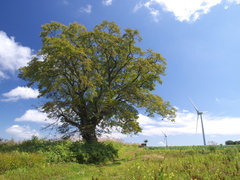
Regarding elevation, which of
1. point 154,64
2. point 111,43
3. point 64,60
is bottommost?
point 64,60

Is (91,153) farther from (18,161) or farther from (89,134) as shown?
(18,161)

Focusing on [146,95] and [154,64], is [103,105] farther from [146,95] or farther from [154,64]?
[154,64]

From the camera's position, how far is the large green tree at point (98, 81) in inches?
847

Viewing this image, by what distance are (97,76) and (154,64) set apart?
25.3ft

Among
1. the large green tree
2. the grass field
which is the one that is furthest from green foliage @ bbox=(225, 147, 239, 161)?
the large green tree

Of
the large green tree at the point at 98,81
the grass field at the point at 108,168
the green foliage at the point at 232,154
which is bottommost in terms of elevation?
the grass field at the point at 108,168

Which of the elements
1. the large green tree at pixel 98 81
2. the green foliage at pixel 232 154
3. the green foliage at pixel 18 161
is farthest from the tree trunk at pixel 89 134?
the green foliage at pixel 232 154

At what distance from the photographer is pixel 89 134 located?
931 inches

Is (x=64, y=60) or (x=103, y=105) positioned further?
(x=103, y=105)

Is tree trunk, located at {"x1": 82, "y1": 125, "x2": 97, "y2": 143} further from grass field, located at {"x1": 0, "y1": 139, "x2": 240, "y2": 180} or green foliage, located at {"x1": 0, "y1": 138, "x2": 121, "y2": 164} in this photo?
grass field, located at {"x1": 0, "y1": 139, "x2": 240, "y2": 180}

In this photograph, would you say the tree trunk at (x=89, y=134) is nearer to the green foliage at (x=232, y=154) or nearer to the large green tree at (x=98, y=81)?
the large green tree at (x=98, y=81)

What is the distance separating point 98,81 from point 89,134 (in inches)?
267

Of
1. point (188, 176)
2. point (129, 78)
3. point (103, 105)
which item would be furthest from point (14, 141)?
point (188, 176)

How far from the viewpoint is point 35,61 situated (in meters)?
21.8
